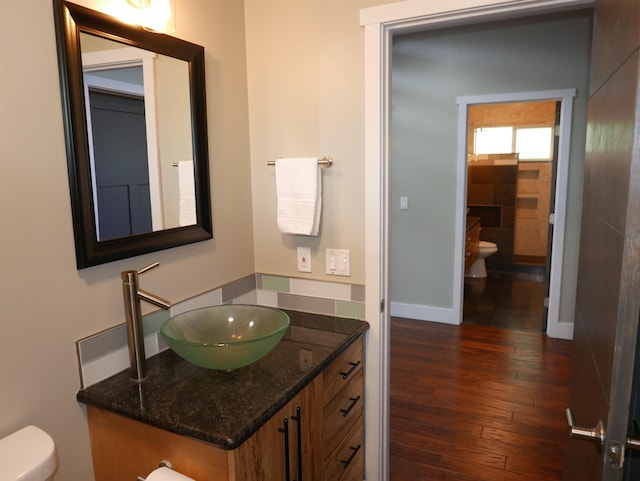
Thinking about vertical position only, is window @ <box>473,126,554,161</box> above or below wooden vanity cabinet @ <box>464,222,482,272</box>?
above

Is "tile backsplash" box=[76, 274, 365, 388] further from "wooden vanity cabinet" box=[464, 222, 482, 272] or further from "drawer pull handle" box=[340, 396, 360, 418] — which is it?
"wooden vanity cabinet" box=[464, 222, 482, 272]

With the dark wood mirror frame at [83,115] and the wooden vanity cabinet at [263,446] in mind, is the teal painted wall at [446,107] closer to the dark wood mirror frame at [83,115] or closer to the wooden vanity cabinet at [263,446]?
the wooden vanity cabinet at [263,446]

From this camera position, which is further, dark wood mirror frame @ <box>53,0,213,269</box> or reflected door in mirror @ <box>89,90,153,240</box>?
reflected door in mirror @ <box>89,90,153,240</box>

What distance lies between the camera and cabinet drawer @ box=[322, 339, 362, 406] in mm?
1623

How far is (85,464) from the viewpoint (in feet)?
4.50

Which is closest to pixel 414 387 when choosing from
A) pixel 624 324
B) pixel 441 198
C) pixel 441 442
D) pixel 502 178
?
pixel 441 442

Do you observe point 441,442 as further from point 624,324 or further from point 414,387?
point 624,324

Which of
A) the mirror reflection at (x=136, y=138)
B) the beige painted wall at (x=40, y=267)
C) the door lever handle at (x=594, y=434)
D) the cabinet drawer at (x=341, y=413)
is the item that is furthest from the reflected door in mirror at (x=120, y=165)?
the door lever handle at (x=594, y=434)

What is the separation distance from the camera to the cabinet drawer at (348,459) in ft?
5.59

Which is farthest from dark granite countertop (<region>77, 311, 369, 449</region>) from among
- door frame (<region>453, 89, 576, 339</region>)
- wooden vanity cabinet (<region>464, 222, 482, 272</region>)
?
wooden vanity cabinet (<region>464, 222, 482, 272</region>)

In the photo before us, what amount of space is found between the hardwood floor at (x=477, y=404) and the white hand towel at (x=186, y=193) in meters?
1.63

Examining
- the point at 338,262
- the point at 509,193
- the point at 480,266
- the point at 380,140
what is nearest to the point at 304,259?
the point at 338,262

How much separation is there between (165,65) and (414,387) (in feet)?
8.40

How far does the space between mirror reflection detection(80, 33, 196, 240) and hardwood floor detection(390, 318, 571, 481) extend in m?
1.75
